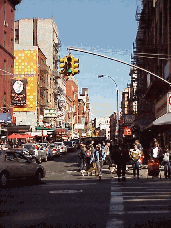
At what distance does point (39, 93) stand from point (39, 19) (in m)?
20.6

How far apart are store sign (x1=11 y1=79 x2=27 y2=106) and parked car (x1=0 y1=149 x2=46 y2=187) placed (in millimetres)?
37370

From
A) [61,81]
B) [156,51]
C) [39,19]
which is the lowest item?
[156,51]

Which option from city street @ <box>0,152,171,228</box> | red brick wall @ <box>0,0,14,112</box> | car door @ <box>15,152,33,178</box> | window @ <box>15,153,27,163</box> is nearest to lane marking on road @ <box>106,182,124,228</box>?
city street @ <box>0,152,171,228</box>

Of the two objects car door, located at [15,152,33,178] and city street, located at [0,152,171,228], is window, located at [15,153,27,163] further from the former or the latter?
city street, located at [0,152,171,228]

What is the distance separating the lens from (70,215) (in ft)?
36.6

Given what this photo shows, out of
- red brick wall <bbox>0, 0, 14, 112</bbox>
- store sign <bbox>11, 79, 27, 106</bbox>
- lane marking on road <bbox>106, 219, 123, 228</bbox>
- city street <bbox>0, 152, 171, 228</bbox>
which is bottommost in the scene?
lane marking on road <bbox>106, 219, 123, 228</bbox>

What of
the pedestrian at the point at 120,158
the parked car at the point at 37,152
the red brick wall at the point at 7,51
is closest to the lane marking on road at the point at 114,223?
the pedestrian at the point at 120,158

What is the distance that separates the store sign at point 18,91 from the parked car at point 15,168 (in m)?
37.4

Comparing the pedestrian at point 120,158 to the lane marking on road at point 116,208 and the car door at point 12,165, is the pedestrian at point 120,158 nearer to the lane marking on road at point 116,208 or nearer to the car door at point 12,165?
the lane marking on road at point 116,208

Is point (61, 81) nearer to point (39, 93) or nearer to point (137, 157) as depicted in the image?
point (39, 93)

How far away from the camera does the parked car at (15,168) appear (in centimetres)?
1934

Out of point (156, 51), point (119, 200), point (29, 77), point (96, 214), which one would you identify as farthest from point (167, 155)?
point (29, 77)

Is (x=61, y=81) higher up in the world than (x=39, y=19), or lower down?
lower down

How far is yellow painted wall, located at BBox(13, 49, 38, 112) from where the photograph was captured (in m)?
74.8
